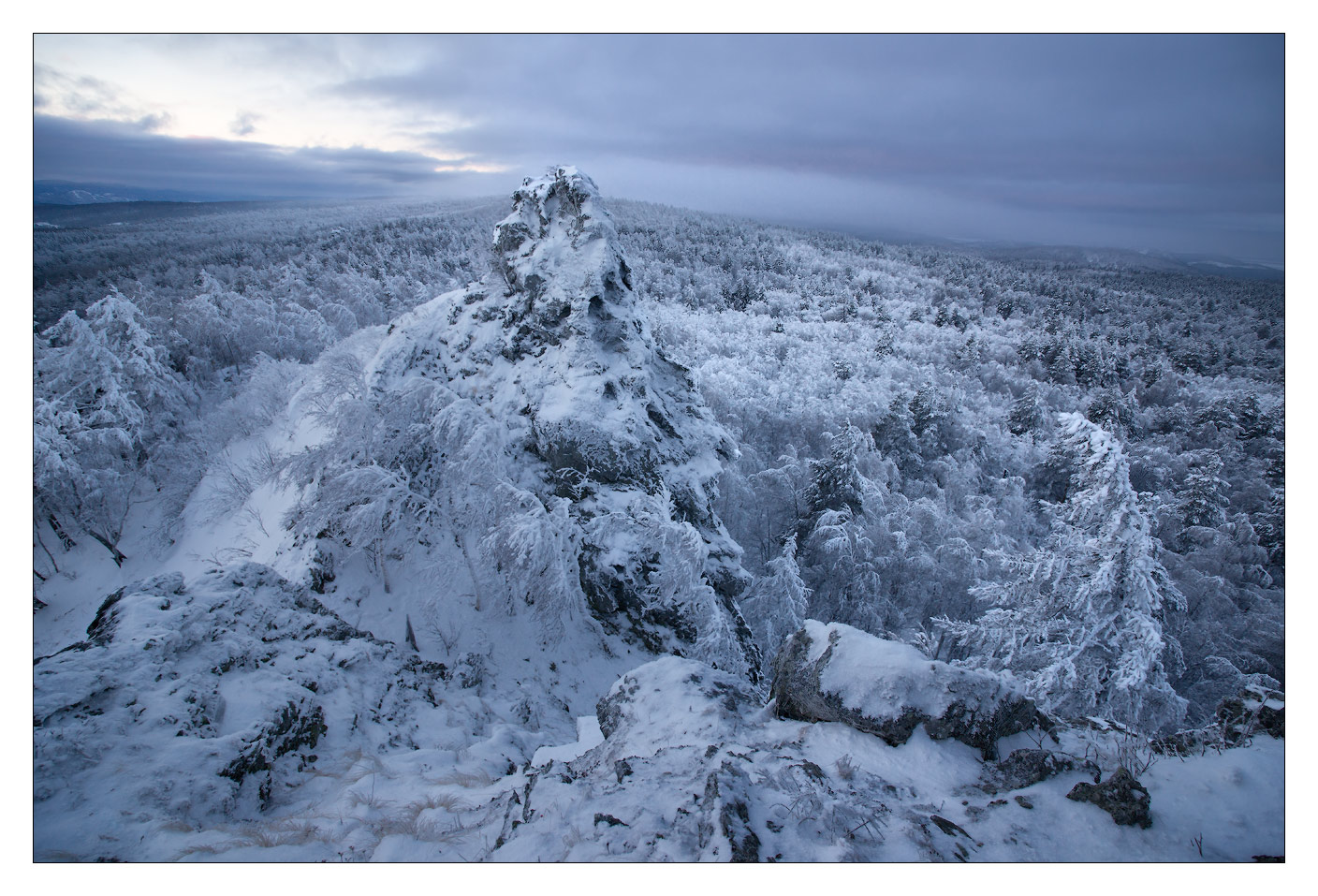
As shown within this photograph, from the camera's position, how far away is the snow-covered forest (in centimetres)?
484

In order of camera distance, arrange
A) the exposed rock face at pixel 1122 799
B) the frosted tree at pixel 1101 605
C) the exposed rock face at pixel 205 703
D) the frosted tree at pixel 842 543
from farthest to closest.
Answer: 1. the frosted tree at pixel 842 543
2. the frosted tree at pixel 1101 605
3. the exposed rock face at pixel 205 703
4. the exposed rock face at pixel 1122 799

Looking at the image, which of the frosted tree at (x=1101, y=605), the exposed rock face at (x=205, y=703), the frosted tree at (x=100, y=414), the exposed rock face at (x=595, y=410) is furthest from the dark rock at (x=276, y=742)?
the frosted tree at (x=1101, y=605)

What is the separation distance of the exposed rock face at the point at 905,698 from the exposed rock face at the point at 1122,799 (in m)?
Answer: 0.98

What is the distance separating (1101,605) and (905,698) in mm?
7842

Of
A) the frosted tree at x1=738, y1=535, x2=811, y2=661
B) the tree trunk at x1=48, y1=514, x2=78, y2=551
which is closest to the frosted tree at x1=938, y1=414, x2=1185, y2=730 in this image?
the frosted tree at x1=738, y1=535, x2=811, y2=661

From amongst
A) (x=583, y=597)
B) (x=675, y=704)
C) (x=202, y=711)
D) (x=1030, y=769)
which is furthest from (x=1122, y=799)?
(x=583, y=597)

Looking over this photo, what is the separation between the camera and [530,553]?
1028 centimetres

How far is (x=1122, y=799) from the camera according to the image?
13.9 ft

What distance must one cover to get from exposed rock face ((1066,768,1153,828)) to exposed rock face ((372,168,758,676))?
24.6ft

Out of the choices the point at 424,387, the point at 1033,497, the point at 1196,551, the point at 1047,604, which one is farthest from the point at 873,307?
the point at 424,387

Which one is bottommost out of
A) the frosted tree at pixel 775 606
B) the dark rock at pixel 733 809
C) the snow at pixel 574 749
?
the frosted tree at pixel 775 606

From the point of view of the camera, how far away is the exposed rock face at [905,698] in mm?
5340

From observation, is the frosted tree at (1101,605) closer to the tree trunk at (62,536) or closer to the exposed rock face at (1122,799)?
the exposed rock face at (1122,799)

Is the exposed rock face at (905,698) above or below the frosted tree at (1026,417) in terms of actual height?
below
